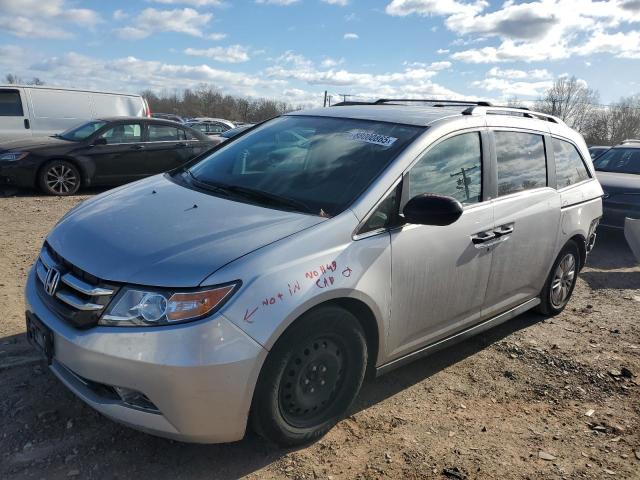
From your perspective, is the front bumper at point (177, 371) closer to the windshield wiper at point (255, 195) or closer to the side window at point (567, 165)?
the windshield wiper at point (255, 195)

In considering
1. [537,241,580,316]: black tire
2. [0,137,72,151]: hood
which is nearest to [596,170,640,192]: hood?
[537,241,580,316]: black tire

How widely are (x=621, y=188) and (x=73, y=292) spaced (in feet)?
26.3

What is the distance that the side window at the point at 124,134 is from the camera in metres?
10.1

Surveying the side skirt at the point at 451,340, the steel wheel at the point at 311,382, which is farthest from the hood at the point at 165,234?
the side skirt at the point at 451,340

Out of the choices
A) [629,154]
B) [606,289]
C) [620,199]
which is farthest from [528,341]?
[629,154]

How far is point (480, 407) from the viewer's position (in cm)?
348

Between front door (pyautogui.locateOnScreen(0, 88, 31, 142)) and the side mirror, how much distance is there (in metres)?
11.2

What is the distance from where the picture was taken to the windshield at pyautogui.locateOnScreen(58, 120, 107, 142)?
995 cm

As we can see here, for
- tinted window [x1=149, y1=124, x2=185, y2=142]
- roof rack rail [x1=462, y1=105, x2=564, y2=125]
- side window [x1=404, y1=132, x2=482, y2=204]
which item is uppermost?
roof rack rail [x1=462, y1=105, x2=564, y2=125]

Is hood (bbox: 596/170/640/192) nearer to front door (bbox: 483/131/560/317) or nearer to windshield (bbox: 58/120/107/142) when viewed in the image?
front door (bbox: 483/131/560/317)

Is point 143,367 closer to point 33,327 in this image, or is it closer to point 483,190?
point 33,327

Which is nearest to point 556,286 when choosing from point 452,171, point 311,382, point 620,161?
point 452,171

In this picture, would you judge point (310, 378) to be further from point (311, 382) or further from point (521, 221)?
point (521, 221)

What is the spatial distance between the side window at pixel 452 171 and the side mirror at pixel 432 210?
0.18 metres
